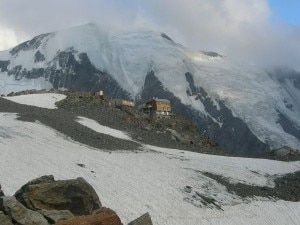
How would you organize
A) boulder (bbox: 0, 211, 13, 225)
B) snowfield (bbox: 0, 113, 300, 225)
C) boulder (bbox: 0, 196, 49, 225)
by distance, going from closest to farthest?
boulder (bbox: 0, 211, 13, 225)
boulder (bbox: 0, 196, 49, 225)
snowfield (bbox: 0, 113, 300, 225)

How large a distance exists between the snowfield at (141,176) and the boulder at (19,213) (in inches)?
343

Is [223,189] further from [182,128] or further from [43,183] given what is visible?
[182,128]

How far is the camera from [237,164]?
154ft

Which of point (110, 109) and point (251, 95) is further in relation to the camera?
point (251, 95)

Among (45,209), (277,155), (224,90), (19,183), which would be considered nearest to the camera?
(45,209)

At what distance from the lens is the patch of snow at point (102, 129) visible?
165 ft

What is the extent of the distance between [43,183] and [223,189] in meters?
20.3

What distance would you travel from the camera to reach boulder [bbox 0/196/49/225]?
15.6m

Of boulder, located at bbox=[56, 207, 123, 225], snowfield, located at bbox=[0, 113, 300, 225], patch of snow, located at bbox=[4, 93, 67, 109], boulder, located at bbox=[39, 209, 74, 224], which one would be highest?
patch of snow, located at bbox=[4, 93, 67, 109]

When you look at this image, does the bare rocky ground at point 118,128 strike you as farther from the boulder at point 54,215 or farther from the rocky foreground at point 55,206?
the boulder at point 54,215

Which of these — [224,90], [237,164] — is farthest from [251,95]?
[237,164]

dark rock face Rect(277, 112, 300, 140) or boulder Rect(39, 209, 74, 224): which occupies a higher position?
dark rock face Rect(277, 112, 300, 140)

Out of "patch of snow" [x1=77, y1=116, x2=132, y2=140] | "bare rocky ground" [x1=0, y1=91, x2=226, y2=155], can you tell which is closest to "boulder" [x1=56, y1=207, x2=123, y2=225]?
"bare rocky ground" [x1=0, y1=91, x2=226, y2=155]

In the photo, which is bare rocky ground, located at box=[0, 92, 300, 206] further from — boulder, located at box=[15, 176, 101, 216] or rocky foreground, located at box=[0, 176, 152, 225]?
rocky foreground, located at box=[0, 176, 152, 225]
